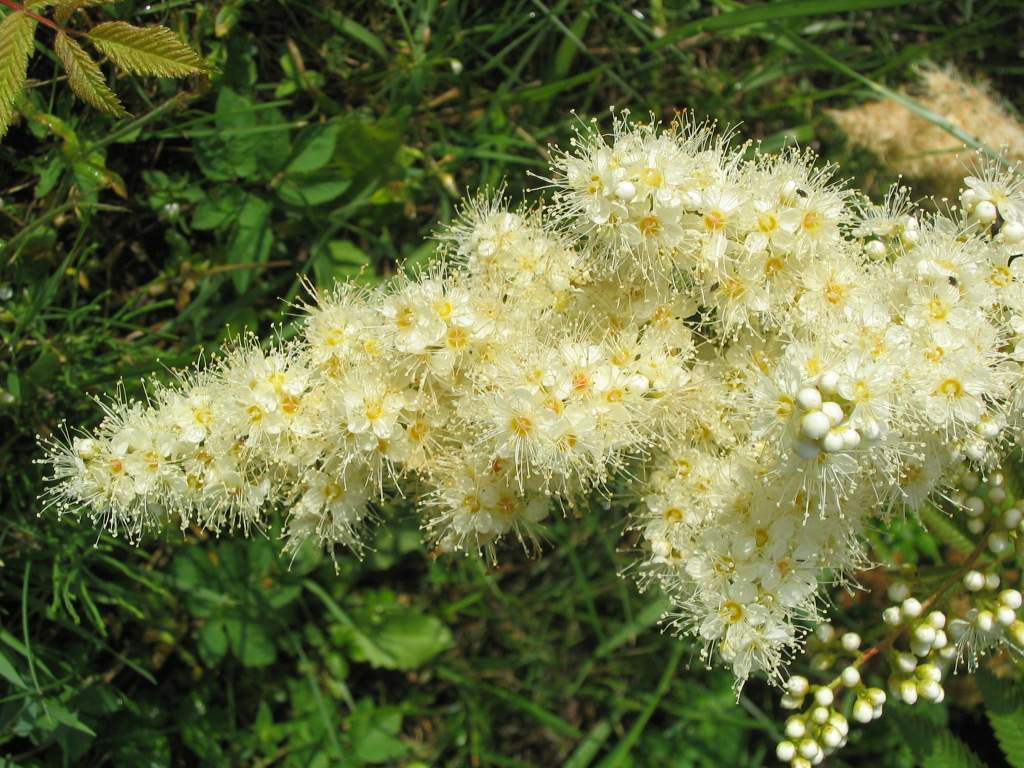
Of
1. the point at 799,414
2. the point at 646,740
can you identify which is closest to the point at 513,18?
the point at 799,414

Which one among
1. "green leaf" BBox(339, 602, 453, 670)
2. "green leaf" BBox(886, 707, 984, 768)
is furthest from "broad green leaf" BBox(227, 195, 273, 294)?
"green leaf" BBox(886, 707, 984, 768)

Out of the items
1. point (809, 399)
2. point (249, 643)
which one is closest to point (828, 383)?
point (809, 399)

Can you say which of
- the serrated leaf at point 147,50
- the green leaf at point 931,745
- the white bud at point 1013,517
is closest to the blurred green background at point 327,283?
the green leaf at point 931,745

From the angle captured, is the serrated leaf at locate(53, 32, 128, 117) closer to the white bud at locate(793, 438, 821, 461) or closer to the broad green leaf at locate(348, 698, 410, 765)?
the white bud at locate(793, 438, 821, 461)

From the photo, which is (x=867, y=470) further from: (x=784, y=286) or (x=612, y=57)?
(x=612, y=57)

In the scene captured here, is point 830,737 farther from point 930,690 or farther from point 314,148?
point 314,148
